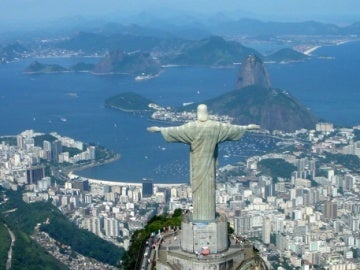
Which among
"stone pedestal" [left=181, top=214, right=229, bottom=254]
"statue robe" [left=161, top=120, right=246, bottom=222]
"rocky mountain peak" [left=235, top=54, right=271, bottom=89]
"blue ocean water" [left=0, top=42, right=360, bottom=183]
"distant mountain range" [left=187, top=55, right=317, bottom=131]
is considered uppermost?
"statue robe" [left=161, top=120, right=246, bottom=222]

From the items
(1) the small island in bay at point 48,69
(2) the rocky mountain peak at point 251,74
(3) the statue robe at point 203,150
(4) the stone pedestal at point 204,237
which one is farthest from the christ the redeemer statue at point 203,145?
(1) the small island in bay at point 48,69

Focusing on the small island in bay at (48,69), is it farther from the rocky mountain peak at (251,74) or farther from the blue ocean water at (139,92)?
the rocky mountain peak at (251,74)

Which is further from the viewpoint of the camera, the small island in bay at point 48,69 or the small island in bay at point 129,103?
the small island in bay at point 48,69

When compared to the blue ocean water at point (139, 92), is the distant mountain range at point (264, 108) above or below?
above

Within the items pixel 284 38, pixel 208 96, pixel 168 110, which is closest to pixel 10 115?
pixel 168 110

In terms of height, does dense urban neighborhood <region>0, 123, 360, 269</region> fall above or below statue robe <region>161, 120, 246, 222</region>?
below

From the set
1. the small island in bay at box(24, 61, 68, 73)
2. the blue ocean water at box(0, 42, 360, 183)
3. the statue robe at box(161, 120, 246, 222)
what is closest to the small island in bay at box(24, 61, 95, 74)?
the small island in bay at box(24, 61, 68, 73)

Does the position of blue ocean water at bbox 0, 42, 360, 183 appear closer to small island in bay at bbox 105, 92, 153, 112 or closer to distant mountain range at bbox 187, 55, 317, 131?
small island in bay at bbox 105, 92, 153, 112
